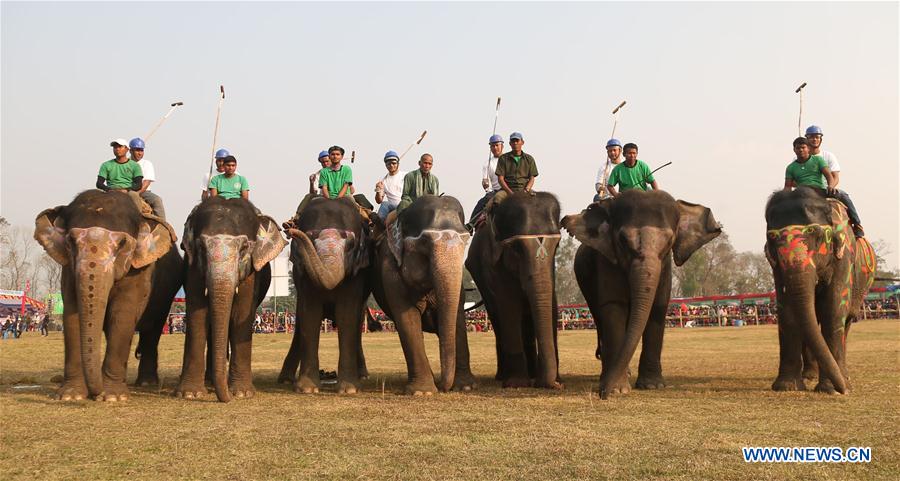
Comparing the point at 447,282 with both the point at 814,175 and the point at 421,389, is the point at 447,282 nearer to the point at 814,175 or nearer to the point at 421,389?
the point at 421,389

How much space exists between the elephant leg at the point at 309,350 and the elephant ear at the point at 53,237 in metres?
3.67

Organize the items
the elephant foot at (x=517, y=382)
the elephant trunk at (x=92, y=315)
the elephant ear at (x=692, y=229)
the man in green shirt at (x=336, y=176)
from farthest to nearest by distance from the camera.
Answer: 1. the man in green shirt at (x=336, y=176)
2. the elephant foot at (x=517, y=382)
3. the elephant ear at (x=692, y=229)
4. the elephant trunk at (x=92, y=315)

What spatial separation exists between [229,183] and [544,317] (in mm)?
6031

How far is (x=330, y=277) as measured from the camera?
13.5m

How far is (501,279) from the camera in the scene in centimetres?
1451

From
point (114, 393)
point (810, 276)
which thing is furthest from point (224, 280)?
point (810, 276)

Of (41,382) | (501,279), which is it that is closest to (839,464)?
(501,279)

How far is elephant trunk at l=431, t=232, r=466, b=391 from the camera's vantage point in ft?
40.8

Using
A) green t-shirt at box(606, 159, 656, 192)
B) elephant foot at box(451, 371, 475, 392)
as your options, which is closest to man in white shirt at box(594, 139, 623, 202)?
green t-shirt at box(606, 159, 656, 192)

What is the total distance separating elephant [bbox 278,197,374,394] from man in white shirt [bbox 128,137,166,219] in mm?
2599

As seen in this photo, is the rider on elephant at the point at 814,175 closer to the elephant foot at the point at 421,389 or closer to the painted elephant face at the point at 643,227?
the painted elephant face at the point at 643,227

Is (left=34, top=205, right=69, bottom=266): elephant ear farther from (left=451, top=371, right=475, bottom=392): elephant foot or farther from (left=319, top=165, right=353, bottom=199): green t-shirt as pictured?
(left=451, top=371, right=475, bottom=392): elephant foot

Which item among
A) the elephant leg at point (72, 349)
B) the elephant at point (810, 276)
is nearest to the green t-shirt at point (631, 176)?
the elephant at point (810, 276)

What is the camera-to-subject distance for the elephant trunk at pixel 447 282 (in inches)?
490
